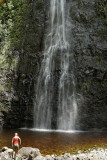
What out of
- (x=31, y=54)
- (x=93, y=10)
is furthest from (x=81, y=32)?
(x=31, y=54)

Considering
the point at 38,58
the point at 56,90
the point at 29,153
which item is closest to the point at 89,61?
the point at 56,90

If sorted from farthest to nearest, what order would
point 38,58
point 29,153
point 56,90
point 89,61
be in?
point 38,58, point 89,61, point 56,90, point 29,153

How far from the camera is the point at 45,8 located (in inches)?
824

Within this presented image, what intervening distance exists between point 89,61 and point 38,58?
4861mm

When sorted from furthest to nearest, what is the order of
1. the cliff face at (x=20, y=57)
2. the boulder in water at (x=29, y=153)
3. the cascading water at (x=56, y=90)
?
1. the cliff face at (x=20, y=57)
2. the cascading water at (x=56, y=90)
3. the boulder in water at (x=29, y=153)

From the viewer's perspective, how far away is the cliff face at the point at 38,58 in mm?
16078

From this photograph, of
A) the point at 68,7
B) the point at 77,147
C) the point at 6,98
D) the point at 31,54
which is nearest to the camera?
the point at 77,147

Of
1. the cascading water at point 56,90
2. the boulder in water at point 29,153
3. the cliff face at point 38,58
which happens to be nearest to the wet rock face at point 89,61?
A: the cliff face at point 38,58

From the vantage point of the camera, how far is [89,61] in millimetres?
16984

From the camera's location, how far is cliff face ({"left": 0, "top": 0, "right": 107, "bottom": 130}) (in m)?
16.1

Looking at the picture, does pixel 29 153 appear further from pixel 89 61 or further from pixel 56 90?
pixel 89 61

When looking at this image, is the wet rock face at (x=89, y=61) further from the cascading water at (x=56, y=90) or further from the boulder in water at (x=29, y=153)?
the boulder in water at (x=29, y=153)

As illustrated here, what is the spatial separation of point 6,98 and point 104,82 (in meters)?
8.75

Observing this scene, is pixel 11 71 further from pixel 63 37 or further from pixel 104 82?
pixel 104 82
